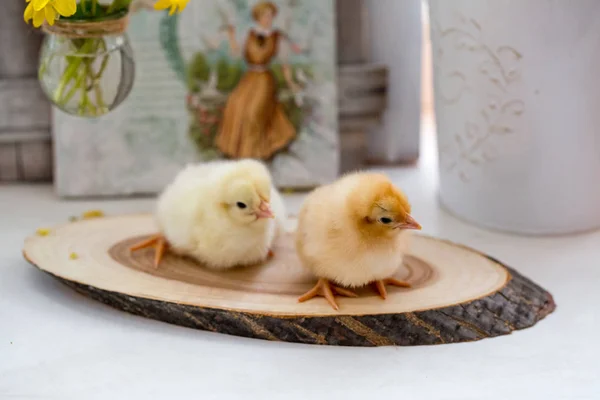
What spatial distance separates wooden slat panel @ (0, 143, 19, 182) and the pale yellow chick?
457 millimetres

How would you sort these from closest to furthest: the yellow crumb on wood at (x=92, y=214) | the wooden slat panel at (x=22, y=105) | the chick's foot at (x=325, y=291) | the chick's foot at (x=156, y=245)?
the chick's foot at (x=325, y=291) → the chick's foot at (x=156, y=245) → the yellow crumb on wood at (x=92, y=214) → the wooden slat panel at (x=22, y=105)

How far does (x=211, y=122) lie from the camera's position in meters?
1.28

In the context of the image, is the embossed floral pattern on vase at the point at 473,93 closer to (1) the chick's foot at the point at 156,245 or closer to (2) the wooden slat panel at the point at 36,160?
(1) the chick's foot at the point at 156,245

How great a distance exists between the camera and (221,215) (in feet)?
3.12

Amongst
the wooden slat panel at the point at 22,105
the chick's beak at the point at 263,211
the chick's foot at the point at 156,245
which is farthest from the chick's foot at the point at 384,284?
the wooden slat panel at the point at 22,105

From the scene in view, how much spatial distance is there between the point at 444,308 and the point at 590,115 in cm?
41

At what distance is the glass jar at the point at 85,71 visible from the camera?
97 centimetres

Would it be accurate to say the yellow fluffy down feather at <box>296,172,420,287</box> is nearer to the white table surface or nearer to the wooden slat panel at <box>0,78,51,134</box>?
the white table surface

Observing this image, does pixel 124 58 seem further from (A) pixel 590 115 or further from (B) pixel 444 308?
(A) pixel 590 115

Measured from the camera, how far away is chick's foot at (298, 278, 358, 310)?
2.91 ft

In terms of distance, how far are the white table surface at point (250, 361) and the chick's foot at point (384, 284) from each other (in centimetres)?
7

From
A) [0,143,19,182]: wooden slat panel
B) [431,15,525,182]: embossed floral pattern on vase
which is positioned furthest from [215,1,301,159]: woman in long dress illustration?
[0,143,19,182]: wooden slat panel

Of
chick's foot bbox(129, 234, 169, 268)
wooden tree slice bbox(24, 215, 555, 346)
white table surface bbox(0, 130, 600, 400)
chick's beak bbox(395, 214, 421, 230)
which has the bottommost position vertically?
white table surface bbox(0, 130, 600, 400)

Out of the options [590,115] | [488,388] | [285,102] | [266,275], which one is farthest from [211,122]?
[488,388]
